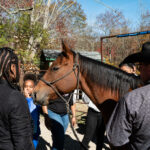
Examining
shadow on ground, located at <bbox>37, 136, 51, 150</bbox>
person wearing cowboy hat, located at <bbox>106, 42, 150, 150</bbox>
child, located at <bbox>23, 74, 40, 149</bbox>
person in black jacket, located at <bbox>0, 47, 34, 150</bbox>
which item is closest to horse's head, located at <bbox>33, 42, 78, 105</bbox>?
child, located at <bbox>23, 74, 40, 149</bbox>

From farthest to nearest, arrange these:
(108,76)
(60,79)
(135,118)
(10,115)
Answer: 1. (60,79)
2. (108,76)
3. (10,115)
4. (135,118)

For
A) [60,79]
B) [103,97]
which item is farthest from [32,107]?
[103,97]

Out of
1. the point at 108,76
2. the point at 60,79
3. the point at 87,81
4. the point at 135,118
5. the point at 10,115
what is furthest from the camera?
the point at 60,79

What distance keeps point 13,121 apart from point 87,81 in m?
1.17

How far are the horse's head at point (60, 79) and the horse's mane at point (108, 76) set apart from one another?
6.3 inches

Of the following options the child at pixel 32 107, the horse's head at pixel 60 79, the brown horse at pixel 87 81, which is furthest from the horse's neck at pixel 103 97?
the child at pixel 32 107

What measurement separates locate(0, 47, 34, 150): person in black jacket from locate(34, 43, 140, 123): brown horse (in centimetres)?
96

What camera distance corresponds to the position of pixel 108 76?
188 cm

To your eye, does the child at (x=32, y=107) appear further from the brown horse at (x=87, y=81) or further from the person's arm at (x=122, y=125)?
the person's arm at (x=122, y=125)

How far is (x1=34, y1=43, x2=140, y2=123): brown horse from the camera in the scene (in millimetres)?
1821

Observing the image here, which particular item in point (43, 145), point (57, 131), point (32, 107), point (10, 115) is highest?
point (10, 115)

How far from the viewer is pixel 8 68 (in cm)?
124

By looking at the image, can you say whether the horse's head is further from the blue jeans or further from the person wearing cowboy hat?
the person wearing cowboy hat

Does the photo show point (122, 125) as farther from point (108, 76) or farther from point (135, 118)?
point (108, 76)
